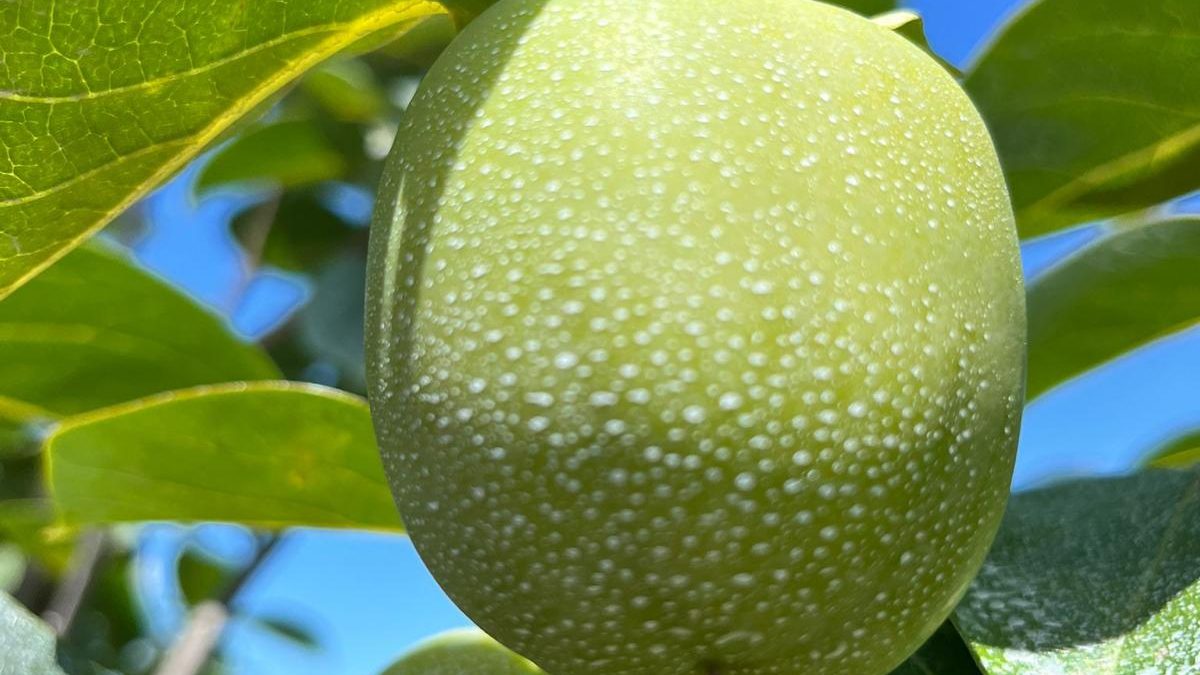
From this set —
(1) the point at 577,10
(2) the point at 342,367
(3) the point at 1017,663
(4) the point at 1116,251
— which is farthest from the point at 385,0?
(2) the point at 342,367

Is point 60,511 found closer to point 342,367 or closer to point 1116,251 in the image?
point 342,367

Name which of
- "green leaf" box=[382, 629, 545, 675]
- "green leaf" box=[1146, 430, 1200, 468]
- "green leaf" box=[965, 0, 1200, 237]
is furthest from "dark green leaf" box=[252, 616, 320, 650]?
"green leaf" box=[965, 0, 1200, 237]

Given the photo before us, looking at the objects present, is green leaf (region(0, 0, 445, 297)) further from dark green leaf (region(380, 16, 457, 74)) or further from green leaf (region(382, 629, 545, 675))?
dark green leaf (region(380, 16, 457, 74))

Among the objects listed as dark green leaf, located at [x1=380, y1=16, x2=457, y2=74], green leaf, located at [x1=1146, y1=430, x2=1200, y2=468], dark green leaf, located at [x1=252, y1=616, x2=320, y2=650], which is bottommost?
dark green leaf, located at [x1=252, y1=616, x2=320, y2=650]

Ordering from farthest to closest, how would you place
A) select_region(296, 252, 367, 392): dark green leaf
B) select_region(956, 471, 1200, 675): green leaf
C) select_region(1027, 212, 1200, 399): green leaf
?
select_region(296, 252, 367, 392): dark green leaf < select_region(1027, 212, 1200, 399): green leaf < select_region(956, 471, 1200, 675): green leaf

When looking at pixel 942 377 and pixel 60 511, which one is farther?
pixel 60 511

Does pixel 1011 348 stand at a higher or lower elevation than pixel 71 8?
lower

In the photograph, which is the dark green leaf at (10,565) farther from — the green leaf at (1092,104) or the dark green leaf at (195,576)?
the green leaf at (1092,104)
